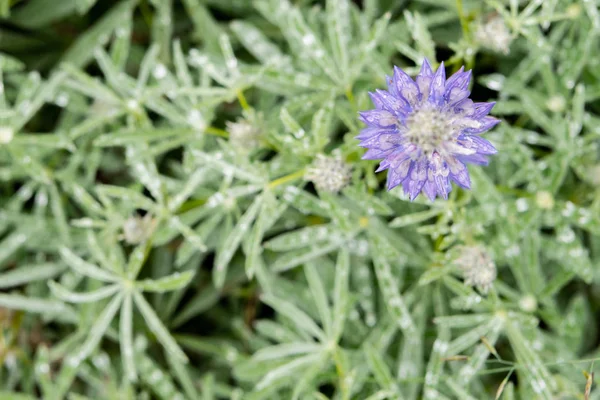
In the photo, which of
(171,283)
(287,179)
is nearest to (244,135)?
(287,179)

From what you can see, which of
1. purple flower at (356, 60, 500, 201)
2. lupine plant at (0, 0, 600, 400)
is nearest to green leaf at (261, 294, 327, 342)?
lupine plant at (0, 0, 600, 400)

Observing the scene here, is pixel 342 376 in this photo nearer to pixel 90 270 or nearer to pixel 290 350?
pixel 290 350

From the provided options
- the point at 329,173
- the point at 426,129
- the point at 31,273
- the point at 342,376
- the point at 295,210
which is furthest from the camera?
the point at 31,273

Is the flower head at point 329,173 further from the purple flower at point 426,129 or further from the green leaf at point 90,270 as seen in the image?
the green leaf at point 90,270

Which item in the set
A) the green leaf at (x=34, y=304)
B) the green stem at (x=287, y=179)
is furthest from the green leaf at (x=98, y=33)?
the green stem at (x=287, y=179)

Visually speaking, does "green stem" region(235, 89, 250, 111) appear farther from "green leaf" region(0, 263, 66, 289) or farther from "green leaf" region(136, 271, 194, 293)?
"green leaf" region(0, 263, 66, 289)

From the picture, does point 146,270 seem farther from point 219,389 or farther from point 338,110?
point 338,110

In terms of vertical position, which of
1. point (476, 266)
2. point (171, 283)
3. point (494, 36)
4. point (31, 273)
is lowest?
point (31, 273)

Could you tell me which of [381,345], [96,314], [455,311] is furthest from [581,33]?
[96,314]
